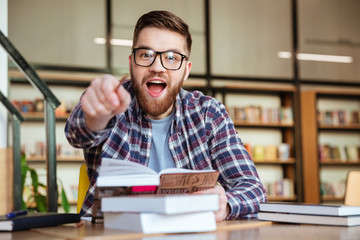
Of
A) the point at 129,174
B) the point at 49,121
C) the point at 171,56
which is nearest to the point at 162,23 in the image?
the point at 171,56

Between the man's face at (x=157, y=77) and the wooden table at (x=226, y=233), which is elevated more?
the man's face at (x=157, y=77)

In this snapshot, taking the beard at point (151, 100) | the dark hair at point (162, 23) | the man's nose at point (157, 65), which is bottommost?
the beard at point (151, 100)

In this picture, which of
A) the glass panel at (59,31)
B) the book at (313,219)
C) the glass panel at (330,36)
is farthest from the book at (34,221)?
the glass panel at (330,36)

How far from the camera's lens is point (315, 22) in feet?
24.0

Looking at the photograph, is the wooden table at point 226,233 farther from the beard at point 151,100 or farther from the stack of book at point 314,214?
the beard at point 151,100

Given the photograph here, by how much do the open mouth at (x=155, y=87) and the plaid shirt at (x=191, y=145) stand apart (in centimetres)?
8

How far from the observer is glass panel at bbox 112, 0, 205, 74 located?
6348mm

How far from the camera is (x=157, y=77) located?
71.9 inches

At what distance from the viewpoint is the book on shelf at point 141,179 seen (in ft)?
3.67

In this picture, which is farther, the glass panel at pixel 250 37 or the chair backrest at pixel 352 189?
the glass panel at pixel 250 37

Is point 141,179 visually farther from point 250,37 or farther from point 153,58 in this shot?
point 250,37

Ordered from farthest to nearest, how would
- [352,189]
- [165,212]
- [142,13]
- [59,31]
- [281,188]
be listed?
1. [281,188]
2. [142,13]
3. [59,31]
4. [352,189]
5. [165,212]

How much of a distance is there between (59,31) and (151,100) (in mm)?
4600

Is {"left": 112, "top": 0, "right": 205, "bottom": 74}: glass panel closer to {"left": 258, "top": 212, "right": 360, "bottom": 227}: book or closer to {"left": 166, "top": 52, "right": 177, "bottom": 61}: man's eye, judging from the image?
{"left": 166, "top": 52, "right": 177, "bottom": 61}: man's eye
